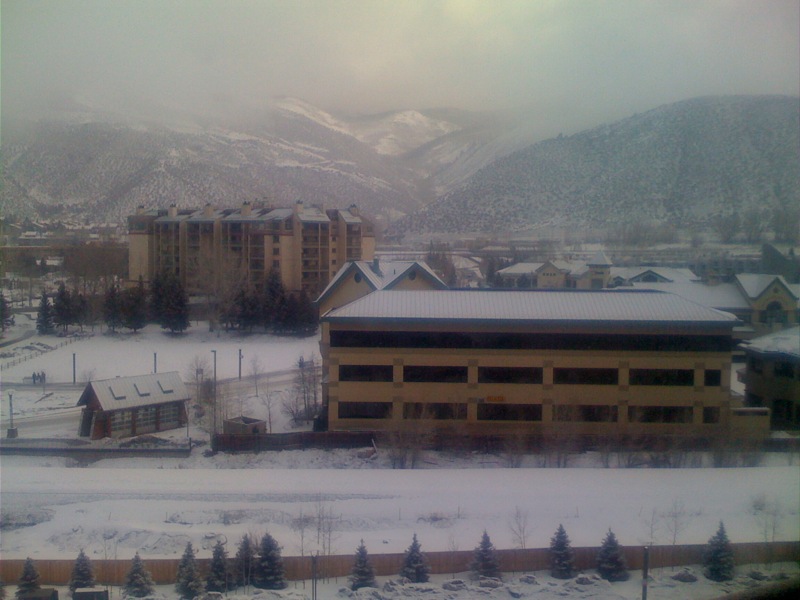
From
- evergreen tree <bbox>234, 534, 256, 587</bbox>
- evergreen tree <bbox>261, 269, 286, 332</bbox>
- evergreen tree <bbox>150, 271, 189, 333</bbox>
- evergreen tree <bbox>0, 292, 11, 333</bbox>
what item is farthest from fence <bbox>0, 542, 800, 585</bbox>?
evergreen tree <bbox>261, 269, 286, 332</bbox>

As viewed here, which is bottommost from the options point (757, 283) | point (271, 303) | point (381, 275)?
point (271, 303)

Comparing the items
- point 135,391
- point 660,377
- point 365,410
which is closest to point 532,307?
point 660,377

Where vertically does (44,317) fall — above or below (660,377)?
→ above

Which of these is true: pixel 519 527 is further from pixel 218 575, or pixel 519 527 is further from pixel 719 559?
pixel 218 575

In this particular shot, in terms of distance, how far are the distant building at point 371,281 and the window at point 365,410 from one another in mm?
2003

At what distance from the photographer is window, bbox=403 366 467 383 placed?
7.05 meters

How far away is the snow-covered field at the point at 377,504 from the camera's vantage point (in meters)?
3.86

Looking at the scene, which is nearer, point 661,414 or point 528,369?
point 661,414

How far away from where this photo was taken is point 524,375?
7.05 metres

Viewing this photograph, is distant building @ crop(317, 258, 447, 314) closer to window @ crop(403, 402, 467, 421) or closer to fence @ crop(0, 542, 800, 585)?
window @ crop(403, 402, 467, 421)

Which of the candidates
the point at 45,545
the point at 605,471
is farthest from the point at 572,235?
the point at 45,545

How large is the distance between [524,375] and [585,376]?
625mm

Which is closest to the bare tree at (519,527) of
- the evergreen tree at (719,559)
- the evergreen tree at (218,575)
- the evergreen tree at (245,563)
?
the evergreen tree at (719,559)

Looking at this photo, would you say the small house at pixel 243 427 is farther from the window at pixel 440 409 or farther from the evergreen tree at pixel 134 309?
the evergreen tree at pixel 134 309
